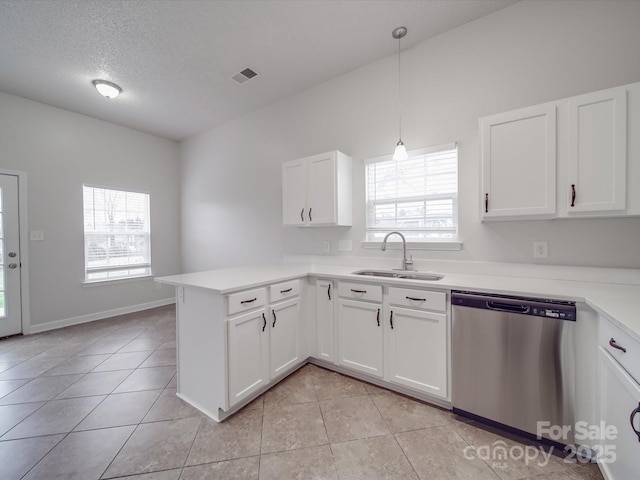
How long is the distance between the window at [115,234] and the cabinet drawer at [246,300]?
3582 millimetres

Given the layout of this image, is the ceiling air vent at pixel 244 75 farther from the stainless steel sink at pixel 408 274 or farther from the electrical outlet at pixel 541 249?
the electrical outlet at pixel 541 249

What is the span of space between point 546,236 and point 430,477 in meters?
1.81

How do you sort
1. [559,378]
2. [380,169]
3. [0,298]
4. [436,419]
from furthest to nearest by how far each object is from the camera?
[0,298] < [380,169] < [436,419] < [559,378]

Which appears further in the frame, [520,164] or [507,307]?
[520,164]

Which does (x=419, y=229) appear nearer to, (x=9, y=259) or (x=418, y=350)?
(x=418, y=350)

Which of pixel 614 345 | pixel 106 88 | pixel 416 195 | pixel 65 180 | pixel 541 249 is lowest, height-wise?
pixel 614 345

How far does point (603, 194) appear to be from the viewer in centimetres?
154

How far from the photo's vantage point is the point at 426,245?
7.93 feet

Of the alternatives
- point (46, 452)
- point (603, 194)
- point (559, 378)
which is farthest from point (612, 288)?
point (46, 452)

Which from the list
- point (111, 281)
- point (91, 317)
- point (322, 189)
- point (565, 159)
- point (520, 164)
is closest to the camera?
point (565, 159)

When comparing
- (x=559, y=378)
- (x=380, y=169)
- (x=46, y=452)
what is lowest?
(x=46, y=452)

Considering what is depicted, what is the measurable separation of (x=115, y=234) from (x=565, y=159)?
18.1 feet

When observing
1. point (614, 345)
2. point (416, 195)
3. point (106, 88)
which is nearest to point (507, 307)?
point (614, 345)

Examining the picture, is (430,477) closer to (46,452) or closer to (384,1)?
(46,452)
